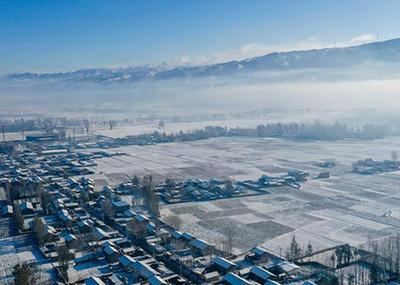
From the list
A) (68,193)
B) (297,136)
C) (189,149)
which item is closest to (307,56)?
(297,136)

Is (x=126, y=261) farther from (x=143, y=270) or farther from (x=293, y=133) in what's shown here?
(x=293, y=133)

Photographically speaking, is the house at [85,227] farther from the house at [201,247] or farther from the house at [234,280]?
the house at [234,280]

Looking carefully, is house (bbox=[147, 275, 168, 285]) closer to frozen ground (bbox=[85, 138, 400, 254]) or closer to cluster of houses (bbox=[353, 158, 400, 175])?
frozen ground (bbox=[85, 138, 400, 254])

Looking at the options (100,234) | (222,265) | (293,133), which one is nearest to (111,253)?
(100,234)

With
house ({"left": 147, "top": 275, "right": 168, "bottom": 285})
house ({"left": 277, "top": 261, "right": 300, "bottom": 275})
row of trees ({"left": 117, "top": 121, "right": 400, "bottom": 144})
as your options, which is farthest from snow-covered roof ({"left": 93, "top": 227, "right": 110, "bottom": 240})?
row of trees ({"left": 117, "top": 121, "right": 400, "bottom": 144})

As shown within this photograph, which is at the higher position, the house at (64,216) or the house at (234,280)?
the house at (64,216)

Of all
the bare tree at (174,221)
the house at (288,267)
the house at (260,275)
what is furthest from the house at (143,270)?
the bare tree at (174,221)
